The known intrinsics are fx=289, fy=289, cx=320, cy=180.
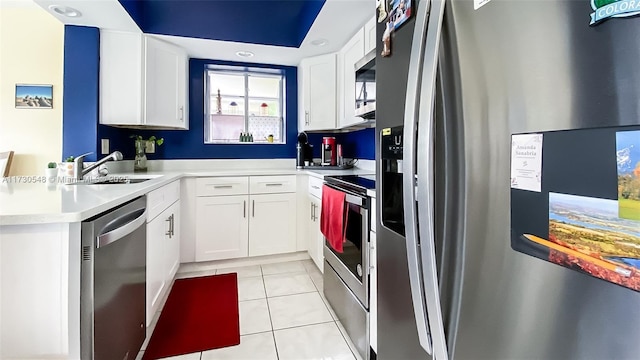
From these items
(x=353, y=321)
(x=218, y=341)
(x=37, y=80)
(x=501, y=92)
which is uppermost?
(x=37, y=80)

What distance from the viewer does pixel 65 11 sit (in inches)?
86.4

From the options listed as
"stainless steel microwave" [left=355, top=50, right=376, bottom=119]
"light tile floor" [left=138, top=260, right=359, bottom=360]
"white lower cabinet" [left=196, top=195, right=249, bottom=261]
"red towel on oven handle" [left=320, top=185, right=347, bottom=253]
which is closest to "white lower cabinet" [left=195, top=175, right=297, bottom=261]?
"white lower cabinet" [left=196, top=195, right=249, bottom=261]

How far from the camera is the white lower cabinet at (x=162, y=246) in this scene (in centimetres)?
172

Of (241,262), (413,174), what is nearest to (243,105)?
(241,262)

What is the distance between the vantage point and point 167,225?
2.18m

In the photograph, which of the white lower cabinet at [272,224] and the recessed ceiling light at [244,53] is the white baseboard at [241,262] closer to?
the white lower cabinet at [272,224]

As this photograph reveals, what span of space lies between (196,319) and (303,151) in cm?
206

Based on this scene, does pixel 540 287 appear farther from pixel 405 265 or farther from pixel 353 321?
pixel 353 321

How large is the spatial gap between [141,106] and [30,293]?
2125 mm

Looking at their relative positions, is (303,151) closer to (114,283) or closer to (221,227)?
(221,227)

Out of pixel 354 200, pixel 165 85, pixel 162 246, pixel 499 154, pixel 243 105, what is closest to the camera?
pixel 499 154

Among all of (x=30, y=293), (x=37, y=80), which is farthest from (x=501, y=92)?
(x=37, y=80)

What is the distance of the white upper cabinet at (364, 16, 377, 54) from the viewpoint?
84.4 inches

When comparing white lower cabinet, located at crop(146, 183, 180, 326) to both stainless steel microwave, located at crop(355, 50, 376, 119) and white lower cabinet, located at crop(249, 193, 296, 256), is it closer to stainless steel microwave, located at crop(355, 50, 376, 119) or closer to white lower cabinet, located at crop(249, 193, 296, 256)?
white lower cabinet, located at crop(249, 193, 296, 256)
